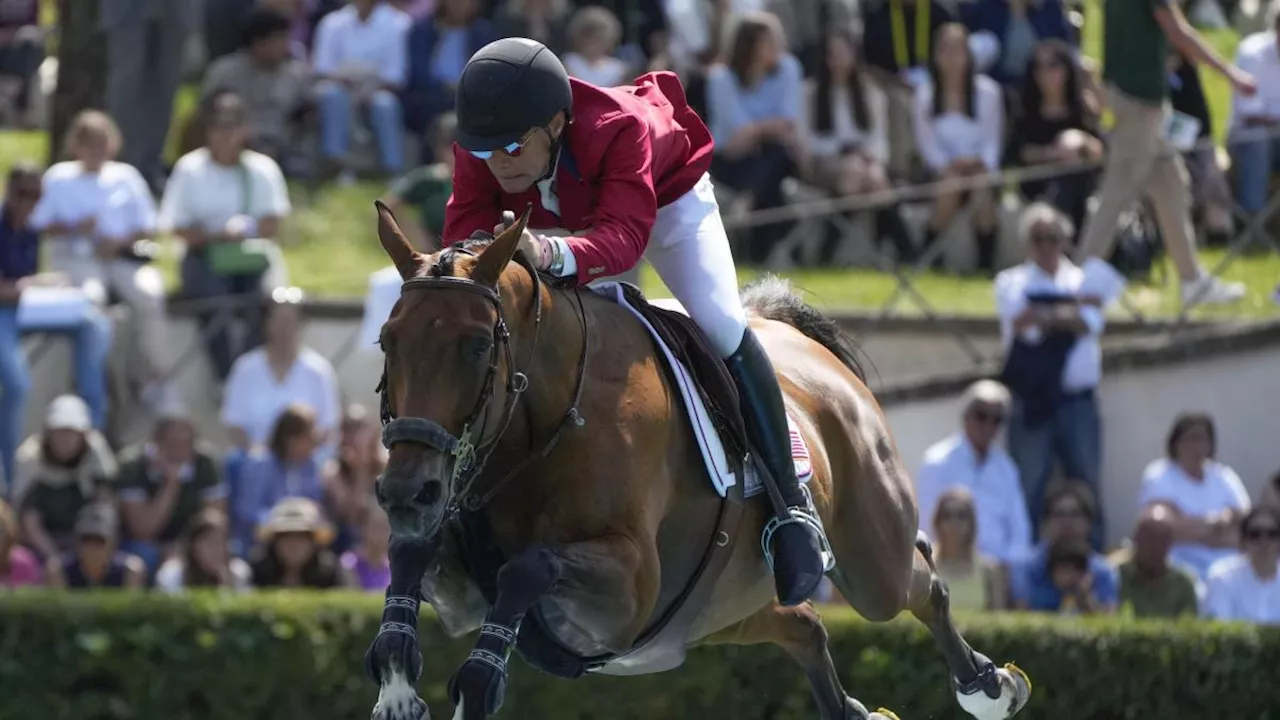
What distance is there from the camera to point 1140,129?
1435cm

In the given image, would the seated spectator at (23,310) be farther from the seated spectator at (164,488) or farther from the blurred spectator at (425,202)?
the blurred spectator at (425,202)

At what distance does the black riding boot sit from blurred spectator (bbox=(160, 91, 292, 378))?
279 inches

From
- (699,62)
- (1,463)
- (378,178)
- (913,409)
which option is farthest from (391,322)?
(378,178)

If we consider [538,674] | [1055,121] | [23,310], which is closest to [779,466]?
[538,674]

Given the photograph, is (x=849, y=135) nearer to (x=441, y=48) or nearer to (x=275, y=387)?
(x=441, y=48)

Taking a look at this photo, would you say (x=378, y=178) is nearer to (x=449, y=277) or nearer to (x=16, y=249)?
(x=16, y=249)

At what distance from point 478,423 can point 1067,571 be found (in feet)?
22.8

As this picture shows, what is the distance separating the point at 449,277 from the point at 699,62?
10.6m

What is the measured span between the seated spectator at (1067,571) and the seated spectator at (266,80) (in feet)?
22.4

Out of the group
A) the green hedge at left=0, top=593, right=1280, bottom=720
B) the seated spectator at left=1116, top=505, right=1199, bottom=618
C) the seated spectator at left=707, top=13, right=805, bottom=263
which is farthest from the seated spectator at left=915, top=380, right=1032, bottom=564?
the seated spectator at left=707, top=13, right=805, bottom=263

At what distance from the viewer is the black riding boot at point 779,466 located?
7.84 metres

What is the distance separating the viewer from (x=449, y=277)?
662 cm

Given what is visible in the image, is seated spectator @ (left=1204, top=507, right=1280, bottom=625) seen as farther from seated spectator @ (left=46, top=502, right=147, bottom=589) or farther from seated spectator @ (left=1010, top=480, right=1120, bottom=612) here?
seated spectator @ (left=46, top=502, right=147, bottom=589)

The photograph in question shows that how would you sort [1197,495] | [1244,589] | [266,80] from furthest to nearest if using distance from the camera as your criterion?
[266,80] → [1197,495] → [1244,589]
